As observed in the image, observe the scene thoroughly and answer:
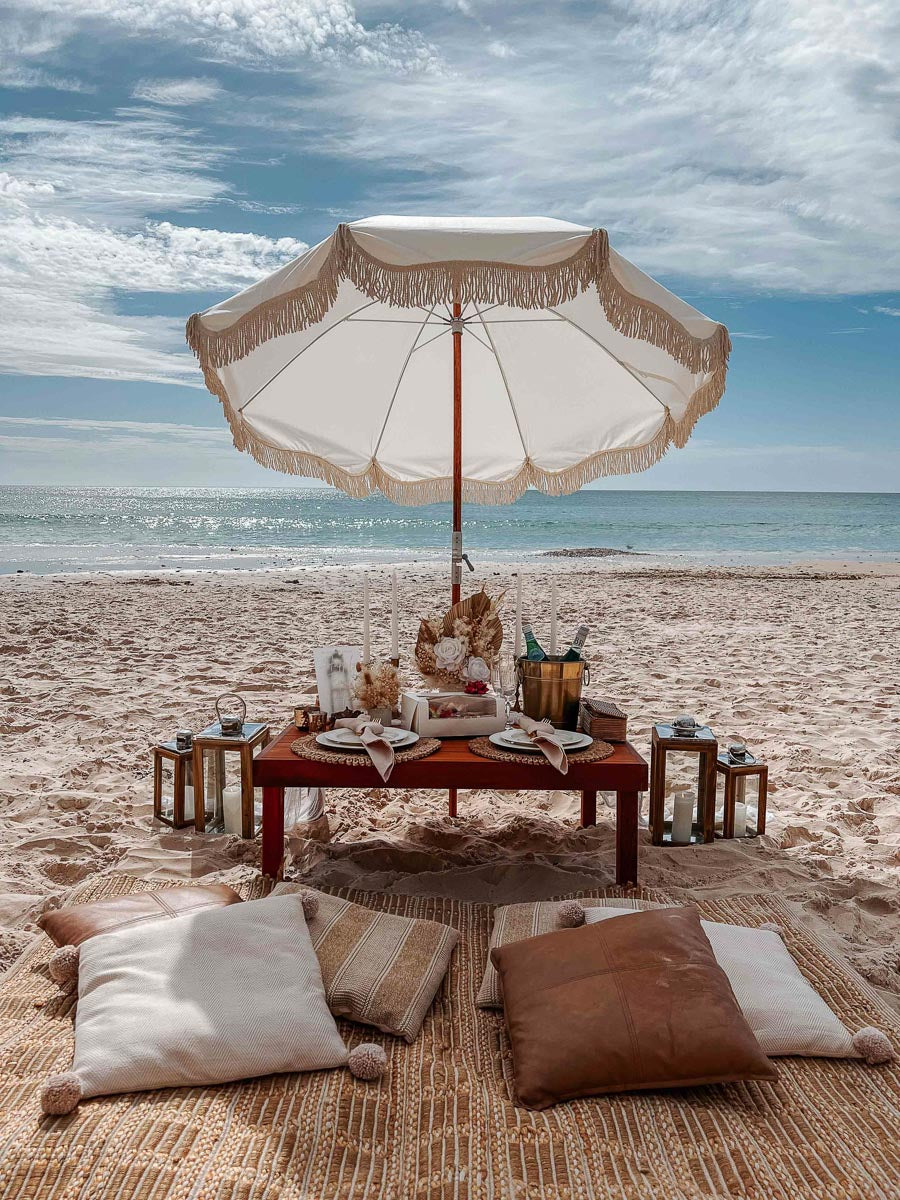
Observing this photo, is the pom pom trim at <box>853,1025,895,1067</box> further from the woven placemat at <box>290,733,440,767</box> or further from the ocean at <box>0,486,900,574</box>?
the ocean at <box>0,486,900,574</box>

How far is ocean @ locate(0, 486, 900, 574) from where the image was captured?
781 inches

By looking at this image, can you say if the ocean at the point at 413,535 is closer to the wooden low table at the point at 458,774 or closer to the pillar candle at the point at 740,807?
the wooden low table at the point at 458,774

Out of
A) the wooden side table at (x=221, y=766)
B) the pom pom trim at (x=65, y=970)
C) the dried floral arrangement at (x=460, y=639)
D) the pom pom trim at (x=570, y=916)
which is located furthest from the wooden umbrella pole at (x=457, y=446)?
the pom pom trim at (x=65, y=970)

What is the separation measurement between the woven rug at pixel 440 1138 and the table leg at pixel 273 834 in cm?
106

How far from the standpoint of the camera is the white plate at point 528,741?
8.77 feet

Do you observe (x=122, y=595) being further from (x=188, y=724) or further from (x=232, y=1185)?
(x=232, y=1185)

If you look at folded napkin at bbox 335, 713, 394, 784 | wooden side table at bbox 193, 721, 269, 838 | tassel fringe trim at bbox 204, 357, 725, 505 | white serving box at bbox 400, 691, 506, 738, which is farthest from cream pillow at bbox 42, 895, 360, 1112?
tassel fringe trim at bbox 204, 357, 725, 505

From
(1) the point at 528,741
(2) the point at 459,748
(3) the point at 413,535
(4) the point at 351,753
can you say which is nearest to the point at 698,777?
(1) the point at 528,741

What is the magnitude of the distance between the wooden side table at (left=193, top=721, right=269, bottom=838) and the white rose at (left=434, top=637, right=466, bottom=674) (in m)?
0.81

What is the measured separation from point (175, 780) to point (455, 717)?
49.4 inches

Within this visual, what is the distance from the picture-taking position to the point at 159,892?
2383 mm

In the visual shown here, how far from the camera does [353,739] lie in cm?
274

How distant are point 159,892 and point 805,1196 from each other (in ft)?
5.79

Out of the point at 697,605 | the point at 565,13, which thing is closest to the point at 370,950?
the point at 565,13
